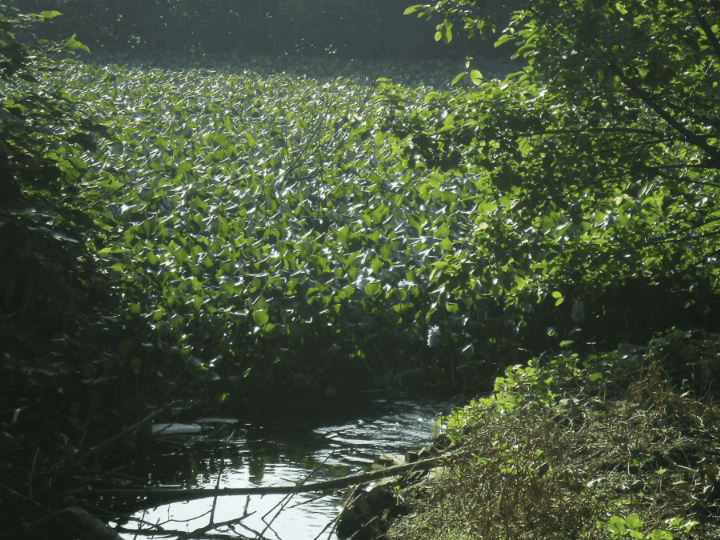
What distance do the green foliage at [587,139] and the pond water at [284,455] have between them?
1642mm

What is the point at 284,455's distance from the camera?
226 inches

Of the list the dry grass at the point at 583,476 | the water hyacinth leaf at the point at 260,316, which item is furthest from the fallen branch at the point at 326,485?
the water hyacinth leaf at the point at 260,316

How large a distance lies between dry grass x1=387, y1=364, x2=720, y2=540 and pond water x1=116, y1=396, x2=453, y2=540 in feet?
3.04

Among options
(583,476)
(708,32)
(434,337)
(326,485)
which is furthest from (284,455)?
(708,32)

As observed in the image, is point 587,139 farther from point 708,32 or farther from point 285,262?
point 285,262

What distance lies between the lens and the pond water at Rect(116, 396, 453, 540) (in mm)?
4551

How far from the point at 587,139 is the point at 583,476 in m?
2.15

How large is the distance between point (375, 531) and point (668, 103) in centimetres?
318

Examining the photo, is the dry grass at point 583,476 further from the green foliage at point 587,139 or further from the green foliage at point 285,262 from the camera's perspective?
the green foliage at point 285,262

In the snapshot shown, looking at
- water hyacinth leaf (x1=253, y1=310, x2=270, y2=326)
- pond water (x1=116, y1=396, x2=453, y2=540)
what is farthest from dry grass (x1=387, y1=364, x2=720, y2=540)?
water hyacinth leaf (x1=253, y1=310, x2=270, y2=326)

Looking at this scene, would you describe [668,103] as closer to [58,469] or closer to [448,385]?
[448,385]

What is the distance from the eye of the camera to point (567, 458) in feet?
11.9

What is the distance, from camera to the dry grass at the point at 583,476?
131 inches

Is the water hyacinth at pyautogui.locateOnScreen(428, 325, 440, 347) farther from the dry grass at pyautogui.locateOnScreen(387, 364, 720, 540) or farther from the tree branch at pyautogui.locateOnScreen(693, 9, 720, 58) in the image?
the tree branch at pyautogui.locateOnScreen(693, 9, 720, 58)
